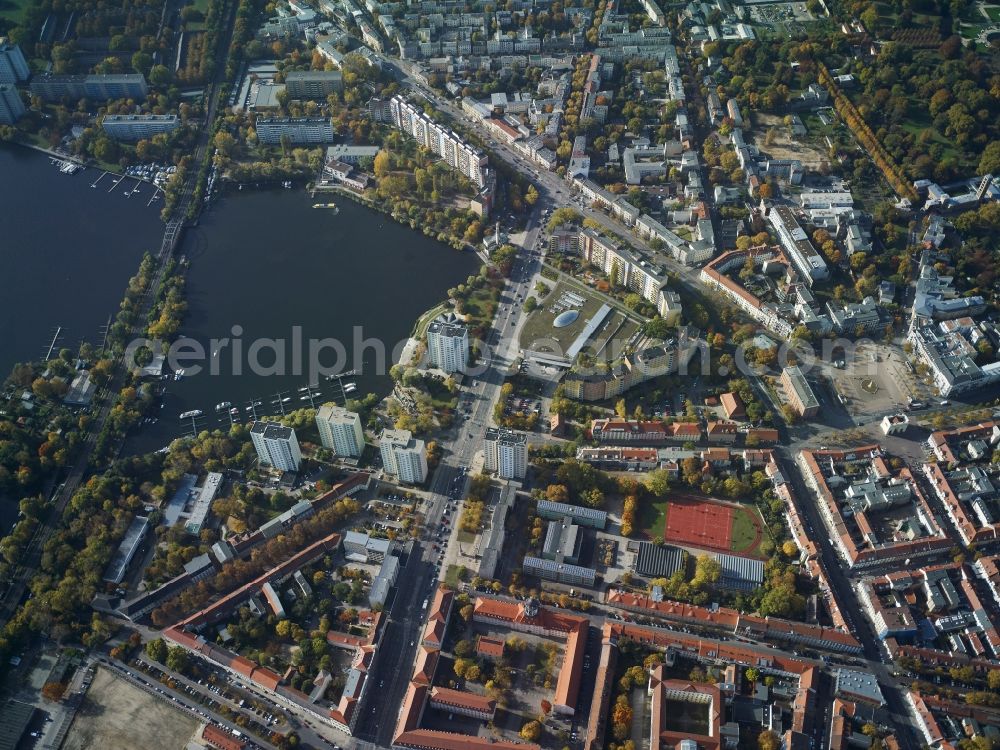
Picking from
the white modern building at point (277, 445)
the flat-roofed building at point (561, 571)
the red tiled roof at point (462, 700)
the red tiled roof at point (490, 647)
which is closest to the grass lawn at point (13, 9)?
the white modern building at point (277, 445)

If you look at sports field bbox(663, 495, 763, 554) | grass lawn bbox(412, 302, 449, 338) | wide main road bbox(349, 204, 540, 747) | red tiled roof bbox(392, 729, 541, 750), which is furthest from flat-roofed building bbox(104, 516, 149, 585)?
sports field bbox(663, 495, 763, 554)

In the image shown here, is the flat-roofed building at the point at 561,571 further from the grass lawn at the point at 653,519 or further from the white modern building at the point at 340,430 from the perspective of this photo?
the white modern building at the point at 340,430

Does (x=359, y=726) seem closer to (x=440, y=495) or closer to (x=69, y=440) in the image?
(x=440, y=495)

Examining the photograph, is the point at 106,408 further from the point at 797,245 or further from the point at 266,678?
the point at 797,245

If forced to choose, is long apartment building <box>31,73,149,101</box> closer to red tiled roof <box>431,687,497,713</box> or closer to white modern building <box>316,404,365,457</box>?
white modern building <box>316,404,365,457</box>

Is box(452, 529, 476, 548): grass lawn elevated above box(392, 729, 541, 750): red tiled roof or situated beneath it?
elevated above

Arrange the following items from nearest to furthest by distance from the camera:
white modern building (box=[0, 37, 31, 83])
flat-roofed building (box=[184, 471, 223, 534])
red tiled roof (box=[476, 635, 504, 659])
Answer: red tiled roof (box=[476, 635, 504, 659]), flat-roofed building (box=[184, 471, 223, 534]), white modern building (box=[0, 37, 31, 83])
